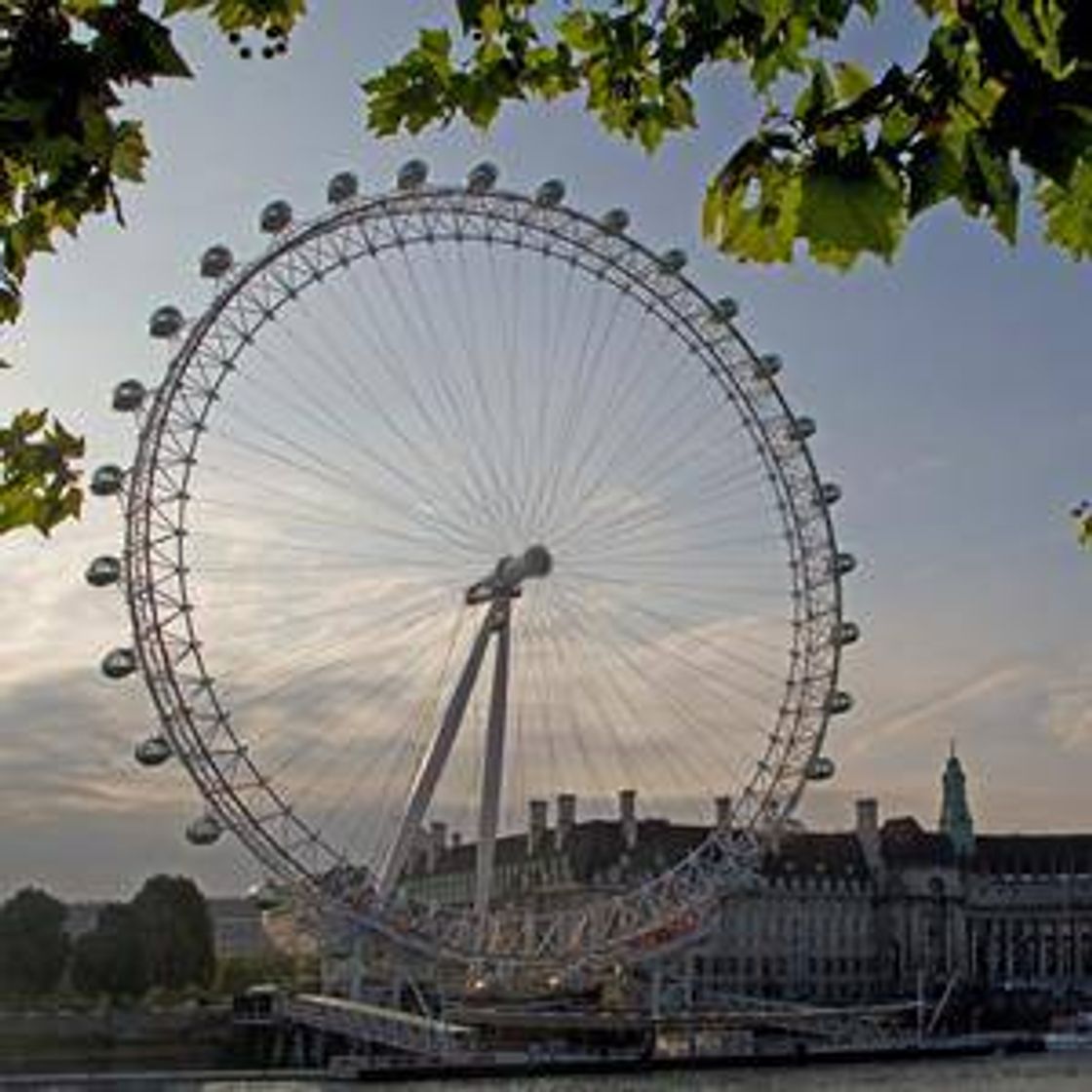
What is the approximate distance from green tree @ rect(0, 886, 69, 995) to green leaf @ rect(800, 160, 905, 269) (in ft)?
221

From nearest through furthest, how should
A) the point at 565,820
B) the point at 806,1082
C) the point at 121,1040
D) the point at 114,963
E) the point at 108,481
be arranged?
the point at 108,481 < the point at 806,1082 < the point at 121,1040 < the point at 114,963 < the point at 565,820

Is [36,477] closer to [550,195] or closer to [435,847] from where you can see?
[550,195]

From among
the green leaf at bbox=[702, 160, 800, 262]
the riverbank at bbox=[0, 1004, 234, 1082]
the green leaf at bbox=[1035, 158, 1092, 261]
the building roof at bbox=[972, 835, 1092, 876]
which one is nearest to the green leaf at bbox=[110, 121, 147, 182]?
the green leaf at bbox=[702, 160, 800, 262]

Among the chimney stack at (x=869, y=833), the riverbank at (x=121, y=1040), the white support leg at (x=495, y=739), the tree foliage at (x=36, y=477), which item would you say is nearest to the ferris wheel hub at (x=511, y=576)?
the white support leg at (x=495, y=739)

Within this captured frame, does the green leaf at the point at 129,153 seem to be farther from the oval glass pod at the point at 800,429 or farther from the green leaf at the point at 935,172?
the oval glass pod at the point at 800,429

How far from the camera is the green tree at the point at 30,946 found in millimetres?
66062

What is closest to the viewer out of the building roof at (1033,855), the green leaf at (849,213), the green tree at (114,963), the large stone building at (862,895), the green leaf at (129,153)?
the green leaf at (849,213)

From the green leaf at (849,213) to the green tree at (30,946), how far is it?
67345 millimetres

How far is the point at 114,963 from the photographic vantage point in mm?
65188

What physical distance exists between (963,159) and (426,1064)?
162ft

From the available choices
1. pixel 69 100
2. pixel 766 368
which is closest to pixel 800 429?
pixel 766 368

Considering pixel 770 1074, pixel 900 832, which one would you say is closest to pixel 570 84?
pixel 770 1074

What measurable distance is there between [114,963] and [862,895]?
54234 mm

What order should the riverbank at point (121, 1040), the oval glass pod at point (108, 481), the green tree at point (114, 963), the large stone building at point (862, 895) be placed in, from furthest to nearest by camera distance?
the large stone building at point (862, 895)
the green tree at point (114, 963)
the riverbank at point (121, 1040)
the oval glass pod at point (108, 481)
